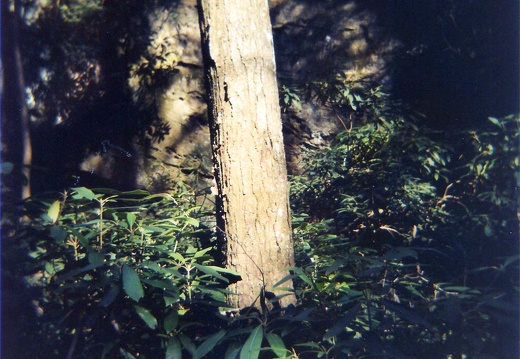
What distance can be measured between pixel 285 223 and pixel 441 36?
3494mm

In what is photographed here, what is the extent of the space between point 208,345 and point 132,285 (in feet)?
1.24

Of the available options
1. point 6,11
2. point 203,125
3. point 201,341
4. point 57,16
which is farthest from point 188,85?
point 201,341

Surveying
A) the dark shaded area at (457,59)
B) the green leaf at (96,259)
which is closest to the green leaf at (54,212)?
the green leaf at (96,259)

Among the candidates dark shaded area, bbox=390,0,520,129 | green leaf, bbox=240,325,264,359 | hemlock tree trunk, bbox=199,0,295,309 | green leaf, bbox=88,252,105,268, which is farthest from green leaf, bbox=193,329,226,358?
dark shaded area, bbox=390,0,520,129

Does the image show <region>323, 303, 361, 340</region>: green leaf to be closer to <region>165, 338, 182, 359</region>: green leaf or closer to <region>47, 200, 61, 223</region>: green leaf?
<region>165, 338, 182, 359</region>: green leaf

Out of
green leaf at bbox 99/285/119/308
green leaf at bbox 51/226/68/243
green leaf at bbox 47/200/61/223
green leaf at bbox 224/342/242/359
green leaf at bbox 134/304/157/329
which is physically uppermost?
green leaf at bbox 47/200/61/223

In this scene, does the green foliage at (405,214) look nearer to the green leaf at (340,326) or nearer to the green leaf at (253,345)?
the green leaf at (340,326)

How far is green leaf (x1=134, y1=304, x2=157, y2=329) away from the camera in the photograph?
70.4 inches

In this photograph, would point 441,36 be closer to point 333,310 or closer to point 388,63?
point 388,63

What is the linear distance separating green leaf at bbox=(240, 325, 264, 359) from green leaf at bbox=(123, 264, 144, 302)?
43 centimetres

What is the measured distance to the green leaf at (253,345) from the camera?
1.70 meters

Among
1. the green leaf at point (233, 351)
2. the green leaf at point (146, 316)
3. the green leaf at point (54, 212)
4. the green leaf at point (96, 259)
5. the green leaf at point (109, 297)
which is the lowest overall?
the green leaf at point (233, 351)

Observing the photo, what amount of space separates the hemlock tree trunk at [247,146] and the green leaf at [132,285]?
0.99 meters

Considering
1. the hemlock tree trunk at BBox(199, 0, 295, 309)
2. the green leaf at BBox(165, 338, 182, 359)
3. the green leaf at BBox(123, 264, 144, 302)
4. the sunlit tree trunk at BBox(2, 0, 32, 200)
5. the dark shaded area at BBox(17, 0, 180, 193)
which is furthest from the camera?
the dark shaded area at BBox(17, 0, 180, 193)
